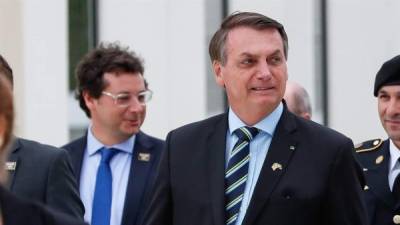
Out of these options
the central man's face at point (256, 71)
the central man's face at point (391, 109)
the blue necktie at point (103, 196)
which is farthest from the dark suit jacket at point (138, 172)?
the central man's face at point (256, 71)

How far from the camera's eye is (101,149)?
7.28m

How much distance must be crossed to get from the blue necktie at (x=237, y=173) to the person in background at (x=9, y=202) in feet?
5.57

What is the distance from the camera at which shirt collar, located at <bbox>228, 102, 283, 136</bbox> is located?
5.04m

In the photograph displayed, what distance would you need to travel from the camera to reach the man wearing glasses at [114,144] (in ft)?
22.7

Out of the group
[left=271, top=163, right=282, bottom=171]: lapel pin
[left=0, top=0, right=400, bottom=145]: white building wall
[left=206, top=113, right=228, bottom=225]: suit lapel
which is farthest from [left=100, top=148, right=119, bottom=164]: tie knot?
[left=0, top=0, right=400, bottom=145]: white building wall

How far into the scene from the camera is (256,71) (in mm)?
4957

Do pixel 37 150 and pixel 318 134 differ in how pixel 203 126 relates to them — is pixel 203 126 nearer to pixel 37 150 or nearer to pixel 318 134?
pixel 318 134

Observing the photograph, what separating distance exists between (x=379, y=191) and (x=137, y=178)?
1431 millimetres

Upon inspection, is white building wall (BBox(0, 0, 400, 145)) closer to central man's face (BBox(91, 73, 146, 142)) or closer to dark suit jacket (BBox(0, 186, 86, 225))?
central man's face (BBox(91, 73, 146, 142))

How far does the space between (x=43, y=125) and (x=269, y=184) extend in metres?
7.68

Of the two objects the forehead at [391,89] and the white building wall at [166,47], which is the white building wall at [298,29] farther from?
the forehead at [391,89]

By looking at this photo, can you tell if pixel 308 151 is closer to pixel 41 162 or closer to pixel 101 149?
pixel 41 162

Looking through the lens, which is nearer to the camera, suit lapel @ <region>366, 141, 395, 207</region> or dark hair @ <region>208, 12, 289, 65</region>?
dark hair @ <region>208, 12, 289, 65</region>

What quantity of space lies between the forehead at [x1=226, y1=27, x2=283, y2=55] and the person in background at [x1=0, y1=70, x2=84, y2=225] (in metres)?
1.85
